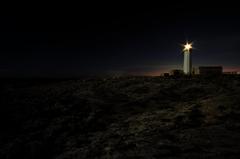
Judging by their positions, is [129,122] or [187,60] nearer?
[129,122]

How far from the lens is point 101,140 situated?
953 centimetres

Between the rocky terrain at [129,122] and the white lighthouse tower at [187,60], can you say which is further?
the white lighthouse tower at [187,60]

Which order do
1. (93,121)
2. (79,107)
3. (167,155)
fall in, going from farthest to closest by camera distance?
(79,107) < (93,121) < (167,155)

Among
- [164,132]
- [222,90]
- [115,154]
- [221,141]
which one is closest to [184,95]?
[222,90]

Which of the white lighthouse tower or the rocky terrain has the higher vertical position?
the white lighthouse tower

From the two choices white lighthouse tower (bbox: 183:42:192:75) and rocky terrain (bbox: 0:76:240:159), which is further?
white lighthouse tower (bbox: 183:42:192:75)

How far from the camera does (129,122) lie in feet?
36.0

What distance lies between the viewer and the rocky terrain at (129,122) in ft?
27.5

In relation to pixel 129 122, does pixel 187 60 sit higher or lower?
higher

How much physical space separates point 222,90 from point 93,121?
6974mm

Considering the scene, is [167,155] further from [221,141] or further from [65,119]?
[65,119]

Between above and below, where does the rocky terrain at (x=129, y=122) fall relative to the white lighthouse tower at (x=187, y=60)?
below

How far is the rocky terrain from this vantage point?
27.5 feet

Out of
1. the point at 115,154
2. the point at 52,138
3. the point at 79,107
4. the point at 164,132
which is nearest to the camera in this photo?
the point at 115,154
